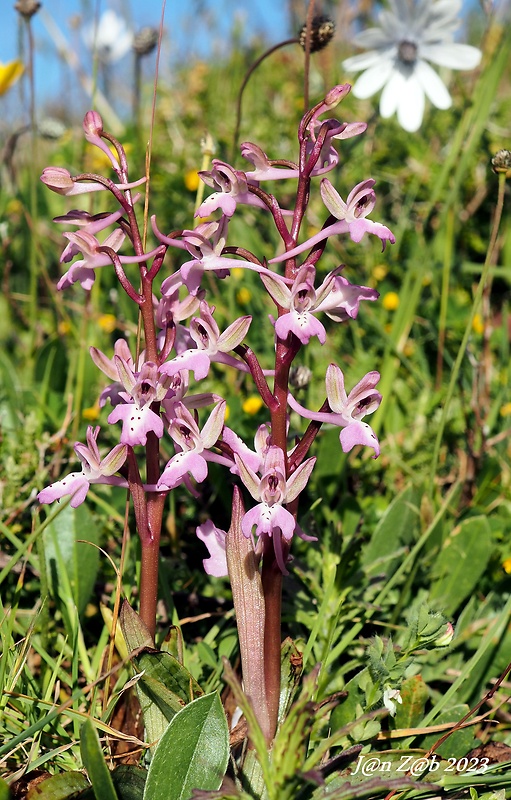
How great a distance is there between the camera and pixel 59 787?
1.19 metres

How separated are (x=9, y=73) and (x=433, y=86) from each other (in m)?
1.92

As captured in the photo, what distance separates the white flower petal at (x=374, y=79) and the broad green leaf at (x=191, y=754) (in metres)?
2.04

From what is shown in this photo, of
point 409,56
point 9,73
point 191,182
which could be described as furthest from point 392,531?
point 9,73

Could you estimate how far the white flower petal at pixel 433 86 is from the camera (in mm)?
2379

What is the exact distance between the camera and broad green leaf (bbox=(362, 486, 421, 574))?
183cm

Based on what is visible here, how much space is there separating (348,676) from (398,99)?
1825 millimetres

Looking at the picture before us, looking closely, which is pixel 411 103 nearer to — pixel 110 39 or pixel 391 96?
pixel 391 96

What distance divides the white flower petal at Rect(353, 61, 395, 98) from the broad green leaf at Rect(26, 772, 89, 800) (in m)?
2.17

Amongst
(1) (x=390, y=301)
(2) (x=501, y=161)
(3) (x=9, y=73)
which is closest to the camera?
(2) (x=501, y=161)

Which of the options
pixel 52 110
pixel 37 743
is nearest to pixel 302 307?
pixel 37 743

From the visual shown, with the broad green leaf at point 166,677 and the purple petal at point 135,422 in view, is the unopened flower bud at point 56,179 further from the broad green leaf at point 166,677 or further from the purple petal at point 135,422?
the broad green leaf at point 166,677

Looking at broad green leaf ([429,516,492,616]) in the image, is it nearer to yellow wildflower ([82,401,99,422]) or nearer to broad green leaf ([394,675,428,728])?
broad green leaf ([394,675,428,728])

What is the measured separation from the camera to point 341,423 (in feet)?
4.15

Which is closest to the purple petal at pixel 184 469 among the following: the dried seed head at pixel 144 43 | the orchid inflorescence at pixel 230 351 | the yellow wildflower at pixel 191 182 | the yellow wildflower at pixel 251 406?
the orchid inflorescence at pixel 230 351
